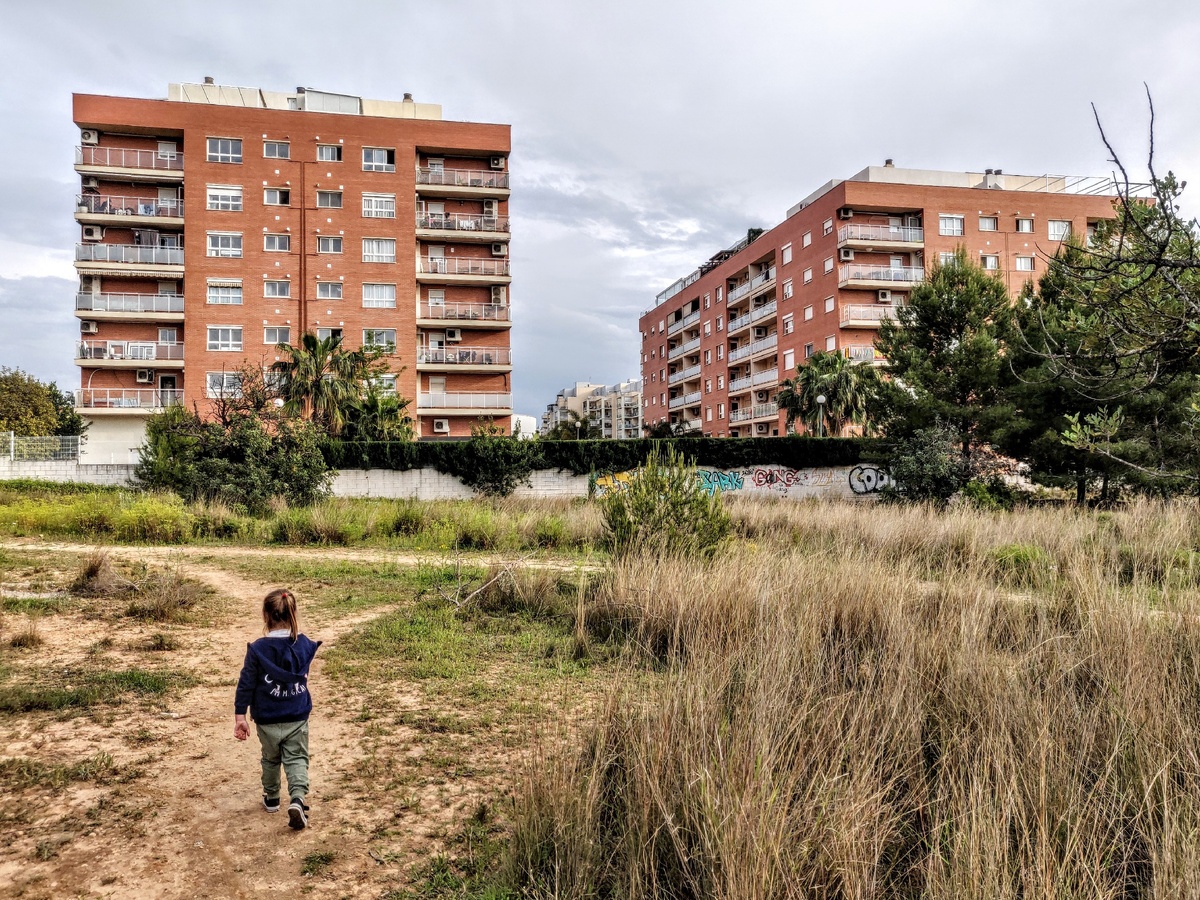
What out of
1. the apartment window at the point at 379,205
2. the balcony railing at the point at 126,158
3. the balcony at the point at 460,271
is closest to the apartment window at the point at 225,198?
the balcony railing at the point at 126,158

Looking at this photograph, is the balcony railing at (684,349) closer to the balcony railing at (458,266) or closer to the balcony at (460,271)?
the balcony at (460,271)

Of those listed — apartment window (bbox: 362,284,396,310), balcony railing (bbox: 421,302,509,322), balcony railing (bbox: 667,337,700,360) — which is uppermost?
balcony railing (bbox: 667,337,700,360)

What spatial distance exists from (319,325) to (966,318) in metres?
34.1

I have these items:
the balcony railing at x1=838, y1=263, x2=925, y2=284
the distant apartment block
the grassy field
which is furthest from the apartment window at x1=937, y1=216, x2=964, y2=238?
the distant apartment block

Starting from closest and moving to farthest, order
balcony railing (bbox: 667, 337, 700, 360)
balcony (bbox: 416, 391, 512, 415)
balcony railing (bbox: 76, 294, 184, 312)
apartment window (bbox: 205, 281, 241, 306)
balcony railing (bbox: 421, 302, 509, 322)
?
balcony railing (bbox: 76, 294, 184, 312) < apartment window (bbox: 205, 281, 241, 306) < balcony (bbox: 416, 391, 512, 415) < balcony railing (bbox: 421, 302, 509, 322) < balcony railing (bbox: 667, 337, 700, 360)

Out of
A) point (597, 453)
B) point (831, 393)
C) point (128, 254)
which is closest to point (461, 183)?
point (128, 254)

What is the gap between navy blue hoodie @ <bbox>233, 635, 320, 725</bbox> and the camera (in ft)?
13.0

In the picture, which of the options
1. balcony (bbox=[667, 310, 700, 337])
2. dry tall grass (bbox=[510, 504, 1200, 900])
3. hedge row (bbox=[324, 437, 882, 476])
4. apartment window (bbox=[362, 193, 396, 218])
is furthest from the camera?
balcony (bbox=[667, 310, 700, 337])

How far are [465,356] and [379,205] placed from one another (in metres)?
10.3

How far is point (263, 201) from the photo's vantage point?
42.5 meters

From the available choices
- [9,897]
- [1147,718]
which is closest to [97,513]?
Result: [9,897]

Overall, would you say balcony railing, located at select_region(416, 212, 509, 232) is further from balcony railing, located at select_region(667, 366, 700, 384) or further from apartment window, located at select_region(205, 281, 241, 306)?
balcony railing, located at select_region(667, 366, 700, 384)

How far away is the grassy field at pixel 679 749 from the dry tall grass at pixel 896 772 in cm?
2

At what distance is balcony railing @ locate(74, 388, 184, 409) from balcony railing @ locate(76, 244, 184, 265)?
7.40 m
